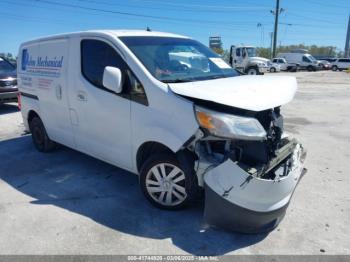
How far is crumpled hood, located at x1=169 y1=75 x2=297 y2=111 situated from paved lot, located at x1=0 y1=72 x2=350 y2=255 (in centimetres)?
126

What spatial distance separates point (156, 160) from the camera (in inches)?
132

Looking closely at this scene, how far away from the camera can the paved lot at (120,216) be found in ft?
9.48

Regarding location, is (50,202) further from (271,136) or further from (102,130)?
(271,136)

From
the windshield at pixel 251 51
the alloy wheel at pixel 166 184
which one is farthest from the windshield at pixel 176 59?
the windshield at pixel 251 51

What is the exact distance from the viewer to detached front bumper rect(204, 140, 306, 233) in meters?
2.77

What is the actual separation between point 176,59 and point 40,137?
305 centimetres

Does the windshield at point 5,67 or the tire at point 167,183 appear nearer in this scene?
the tire at point 167,183

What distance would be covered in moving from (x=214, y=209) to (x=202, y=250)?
38 cm

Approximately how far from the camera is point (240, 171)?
9.05 feet

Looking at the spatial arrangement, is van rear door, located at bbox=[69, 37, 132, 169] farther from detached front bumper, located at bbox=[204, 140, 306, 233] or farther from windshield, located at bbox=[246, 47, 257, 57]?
windshield, located at bbox=[246, 47, 257, 57]

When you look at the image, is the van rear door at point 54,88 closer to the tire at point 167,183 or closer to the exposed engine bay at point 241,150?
the tire at point 167,183

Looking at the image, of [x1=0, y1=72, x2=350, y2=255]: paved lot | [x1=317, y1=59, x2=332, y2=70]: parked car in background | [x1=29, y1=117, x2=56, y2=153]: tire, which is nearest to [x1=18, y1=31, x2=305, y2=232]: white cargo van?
[x1=0, y1=72, x2=350, y2=255]: paved lot

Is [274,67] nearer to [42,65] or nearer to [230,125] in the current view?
[42,65]

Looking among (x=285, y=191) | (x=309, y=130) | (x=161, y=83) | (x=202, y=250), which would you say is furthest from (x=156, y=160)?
(x=309, y=130)
